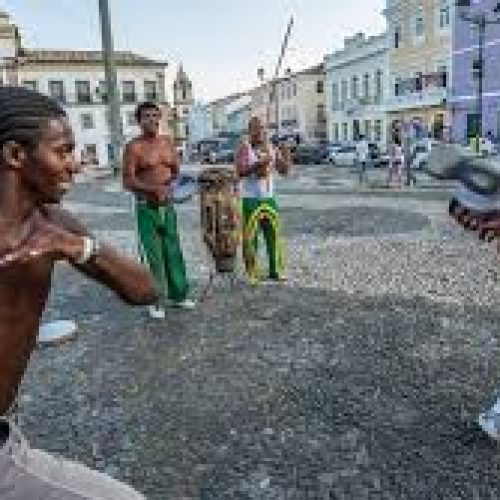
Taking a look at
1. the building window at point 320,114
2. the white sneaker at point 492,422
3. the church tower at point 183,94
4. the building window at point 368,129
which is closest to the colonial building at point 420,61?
the building window at point 368,129

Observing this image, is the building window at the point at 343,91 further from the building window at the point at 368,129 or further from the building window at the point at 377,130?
the building window at the point at 377,130

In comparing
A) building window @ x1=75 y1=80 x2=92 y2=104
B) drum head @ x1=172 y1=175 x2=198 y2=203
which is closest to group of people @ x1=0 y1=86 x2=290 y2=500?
drum head @ x1=172 y1=175 x2=198 y2=203

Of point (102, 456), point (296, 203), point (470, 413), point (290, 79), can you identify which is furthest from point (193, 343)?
point (290, 79)

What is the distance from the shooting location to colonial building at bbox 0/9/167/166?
178ft

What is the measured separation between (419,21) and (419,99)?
14.2 feet

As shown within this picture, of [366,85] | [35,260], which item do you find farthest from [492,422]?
[366,85]

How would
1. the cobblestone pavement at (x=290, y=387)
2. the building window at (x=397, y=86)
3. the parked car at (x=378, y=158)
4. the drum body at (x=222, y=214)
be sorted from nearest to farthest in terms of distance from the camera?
the cobblestone pavement at (x=290, y=387)
the drum body at (x=222, y=214)
the parked car at (x=378, y=158)
the building window at (x=397, y=86)

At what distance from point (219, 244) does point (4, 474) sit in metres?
5.55

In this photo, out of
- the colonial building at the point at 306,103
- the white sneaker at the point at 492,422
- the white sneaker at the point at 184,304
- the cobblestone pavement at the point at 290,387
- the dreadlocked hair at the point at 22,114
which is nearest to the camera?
the dreadlocked hair at the point at 22,114

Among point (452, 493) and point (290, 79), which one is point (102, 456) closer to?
point (452, 493)

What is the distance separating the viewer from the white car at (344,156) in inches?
1240

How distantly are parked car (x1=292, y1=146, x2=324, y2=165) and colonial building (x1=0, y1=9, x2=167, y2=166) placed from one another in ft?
71.3

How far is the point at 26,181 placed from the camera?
1.70 m

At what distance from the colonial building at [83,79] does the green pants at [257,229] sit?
47.9 m
